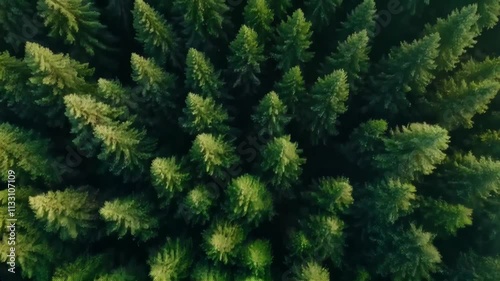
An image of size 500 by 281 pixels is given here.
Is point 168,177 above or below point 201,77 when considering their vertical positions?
below

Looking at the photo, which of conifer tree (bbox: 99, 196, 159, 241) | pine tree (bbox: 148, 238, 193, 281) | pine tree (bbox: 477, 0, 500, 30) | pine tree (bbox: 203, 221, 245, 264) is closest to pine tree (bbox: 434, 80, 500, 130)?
pine tree (bbox: 477, 0, 500, 30)

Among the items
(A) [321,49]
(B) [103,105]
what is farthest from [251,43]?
(B) [103,105]

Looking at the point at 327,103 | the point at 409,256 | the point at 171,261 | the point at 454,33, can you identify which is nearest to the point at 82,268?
the point at 171,261

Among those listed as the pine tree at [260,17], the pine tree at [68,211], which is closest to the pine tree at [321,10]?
the pine tree at [260,17]

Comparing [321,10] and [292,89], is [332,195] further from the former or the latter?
[321,10]

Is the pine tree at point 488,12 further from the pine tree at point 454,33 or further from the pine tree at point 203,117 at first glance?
the pine tree at point 203,117

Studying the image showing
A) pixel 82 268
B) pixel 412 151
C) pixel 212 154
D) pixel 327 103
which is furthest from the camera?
pixel 82 268

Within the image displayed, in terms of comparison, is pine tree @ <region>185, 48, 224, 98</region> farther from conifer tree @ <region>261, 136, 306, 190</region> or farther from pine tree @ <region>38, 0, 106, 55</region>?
pine tree @ <region>38, 0, 106, 55</region>
